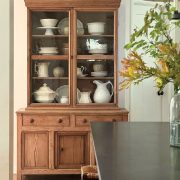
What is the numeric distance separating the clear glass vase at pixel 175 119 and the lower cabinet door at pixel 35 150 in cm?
248

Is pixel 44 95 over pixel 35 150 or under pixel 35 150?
over

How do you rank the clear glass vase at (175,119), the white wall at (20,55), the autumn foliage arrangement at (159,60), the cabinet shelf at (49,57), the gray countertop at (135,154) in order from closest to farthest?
the gray countertop at (135,154) < the autumn foliage arrangement at (159,60) < the clear glass vase at (175,119) < the cabinet shelf at (49,57) < the white wall at (20,55)

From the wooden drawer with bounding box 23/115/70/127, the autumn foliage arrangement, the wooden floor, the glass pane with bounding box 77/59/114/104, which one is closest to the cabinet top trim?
the glass pane with bounding box 77/59/114/104

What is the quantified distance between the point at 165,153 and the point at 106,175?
0.40 metres

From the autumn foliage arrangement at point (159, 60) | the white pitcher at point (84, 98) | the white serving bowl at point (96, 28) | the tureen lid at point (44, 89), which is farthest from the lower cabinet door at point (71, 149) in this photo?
the autumn foliage arrangement at point (159, 60)

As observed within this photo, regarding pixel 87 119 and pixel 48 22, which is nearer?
pixel 87 119

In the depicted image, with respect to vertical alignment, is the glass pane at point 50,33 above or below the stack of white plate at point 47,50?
above

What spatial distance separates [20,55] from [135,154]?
3.12 meters

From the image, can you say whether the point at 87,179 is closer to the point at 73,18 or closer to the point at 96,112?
the point at 96,112

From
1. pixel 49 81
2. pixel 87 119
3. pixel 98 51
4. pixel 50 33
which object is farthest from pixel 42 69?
pixel 87 119

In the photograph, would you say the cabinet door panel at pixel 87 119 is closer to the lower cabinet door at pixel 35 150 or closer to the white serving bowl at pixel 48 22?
the lower cabinet door at pixel 35 150

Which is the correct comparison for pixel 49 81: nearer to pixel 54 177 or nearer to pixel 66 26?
pixel 66 26

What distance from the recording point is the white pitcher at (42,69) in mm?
4023

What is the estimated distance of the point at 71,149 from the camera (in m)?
3.86
